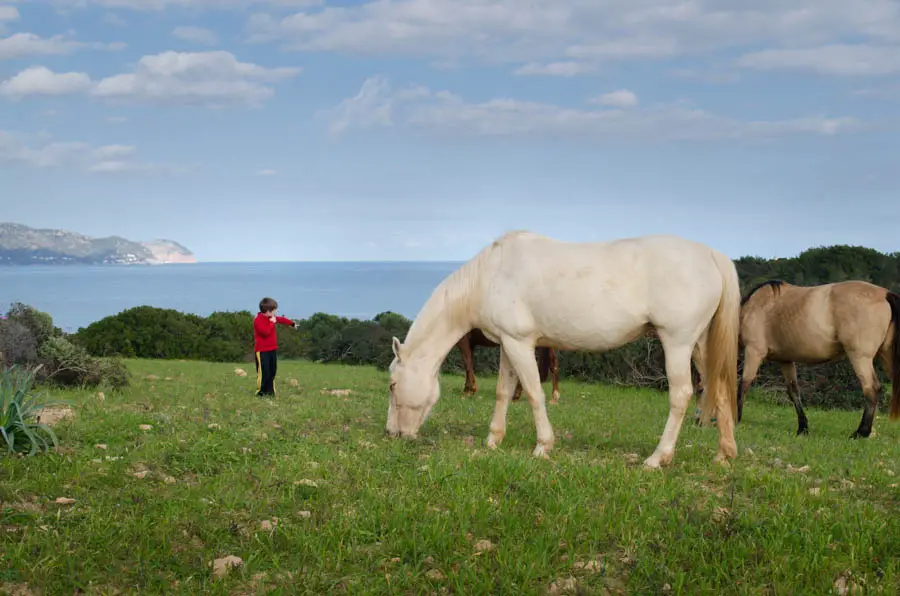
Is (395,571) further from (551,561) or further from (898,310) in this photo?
(898,310)

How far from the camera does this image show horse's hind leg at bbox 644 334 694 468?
7.51 m

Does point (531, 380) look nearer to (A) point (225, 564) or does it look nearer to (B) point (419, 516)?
(B) point (419, 516)

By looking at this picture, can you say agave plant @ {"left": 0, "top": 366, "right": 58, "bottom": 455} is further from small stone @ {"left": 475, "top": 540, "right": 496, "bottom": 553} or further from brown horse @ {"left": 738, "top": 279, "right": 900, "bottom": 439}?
brown horse @ {"left": 738, "top": 279, "right": 900, "bottom": 439}

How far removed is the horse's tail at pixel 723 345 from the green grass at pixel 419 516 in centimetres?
67

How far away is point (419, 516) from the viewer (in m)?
5.41

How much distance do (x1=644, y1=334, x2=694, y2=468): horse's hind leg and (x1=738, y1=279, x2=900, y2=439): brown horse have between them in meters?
4.53

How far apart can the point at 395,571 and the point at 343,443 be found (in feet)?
10.6

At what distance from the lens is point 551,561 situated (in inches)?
193

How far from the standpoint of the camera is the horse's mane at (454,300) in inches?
326

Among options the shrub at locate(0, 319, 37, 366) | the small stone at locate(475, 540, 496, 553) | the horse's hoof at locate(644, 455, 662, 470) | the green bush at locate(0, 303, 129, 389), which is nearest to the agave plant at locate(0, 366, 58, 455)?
the small stone at locate(475, 540, 496, 553)

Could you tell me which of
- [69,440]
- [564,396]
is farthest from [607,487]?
[564,396]

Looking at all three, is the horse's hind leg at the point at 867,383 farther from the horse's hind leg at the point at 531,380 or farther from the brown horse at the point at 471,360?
the horse's hind leg at the point at 531,380

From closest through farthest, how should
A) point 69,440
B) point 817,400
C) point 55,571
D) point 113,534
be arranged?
point 55,571 → point 113,534 → point 69,440 → point 817,400

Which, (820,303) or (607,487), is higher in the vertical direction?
(820,303)
